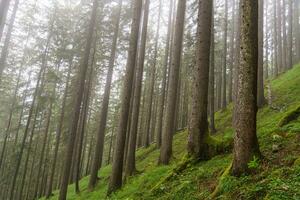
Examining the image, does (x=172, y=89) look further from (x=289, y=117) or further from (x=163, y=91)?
(x=163, y=91)

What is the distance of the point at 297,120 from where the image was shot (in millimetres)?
9609

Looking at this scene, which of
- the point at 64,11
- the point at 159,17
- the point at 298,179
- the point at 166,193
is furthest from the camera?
the point at 159,17

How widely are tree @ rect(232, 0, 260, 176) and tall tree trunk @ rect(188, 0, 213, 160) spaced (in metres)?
2.82

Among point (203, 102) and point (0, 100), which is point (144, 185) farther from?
point (0, 100)

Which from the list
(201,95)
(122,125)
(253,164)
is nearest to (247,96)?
(253,164)

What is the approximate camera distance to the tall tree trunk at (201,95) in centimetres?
944

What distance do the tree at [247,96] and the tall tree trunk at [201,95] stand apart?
2820 millimetres

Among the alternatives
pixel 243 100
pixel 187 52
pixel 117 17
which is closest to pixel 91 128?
pixel 187 52

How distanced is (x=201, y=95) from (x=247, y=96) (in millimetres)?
3346

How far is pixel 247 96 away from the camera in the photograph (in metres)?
6.55

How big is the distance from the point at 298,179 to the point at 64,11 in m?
24.2

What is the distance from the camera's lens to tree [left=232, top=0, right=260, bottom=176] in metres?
6.45

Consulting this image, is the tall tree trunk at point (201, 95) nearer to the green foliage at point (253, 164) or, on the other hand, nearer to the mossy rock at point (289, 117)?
the mossy rock at point (289, 117)

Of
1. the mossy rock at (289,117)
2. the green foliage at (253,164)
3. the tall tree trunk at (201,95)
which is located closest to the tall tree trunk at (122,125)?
the tall tree trunk at (201,95)
